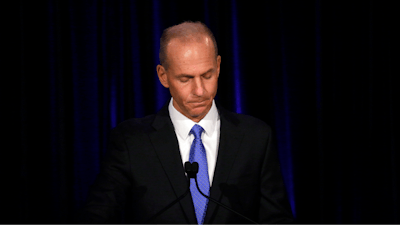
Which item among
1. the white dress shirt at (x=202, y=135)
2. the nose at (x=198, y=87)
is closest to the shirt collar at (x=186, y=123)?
the white dress shirt at (x=202, y=135)

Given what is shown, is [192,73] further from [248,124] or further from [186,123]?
[248,124]

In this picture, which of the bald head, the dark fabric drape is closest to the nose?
the bald head

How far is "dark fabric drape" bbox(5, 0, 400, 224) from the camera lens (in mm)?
2082

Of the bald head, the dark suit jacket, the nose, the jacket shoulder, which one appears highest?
the bald head

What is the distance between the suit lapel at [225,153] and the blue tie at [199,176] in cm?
3

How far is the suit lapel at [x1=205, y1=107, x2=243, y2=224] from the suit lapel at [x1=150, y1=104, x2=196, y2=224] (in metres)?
0.08

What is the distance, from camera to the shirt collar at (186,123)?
4.37 feet

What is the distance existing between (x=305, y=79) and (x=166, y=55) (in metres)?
1.22

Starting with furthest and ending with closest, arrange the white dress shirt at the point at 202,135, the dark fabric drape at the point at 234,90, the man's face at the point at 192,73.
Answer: the dark fabric drape at the point at 234,90 → the white dress shirt at the point at 202,135 → the man's face at the point at 192,73

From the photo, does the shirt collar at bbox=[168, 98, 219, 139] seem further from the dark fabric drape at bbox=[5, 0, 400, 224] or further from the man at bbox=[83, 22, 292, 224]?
the dark fabric drape at bbox=[5, 0, 400, 224]

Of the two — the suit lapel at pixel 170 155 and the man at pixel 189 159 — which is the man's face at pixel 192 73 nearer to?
the man at pixel 189 159

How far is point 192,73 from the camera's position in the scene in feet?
3.97

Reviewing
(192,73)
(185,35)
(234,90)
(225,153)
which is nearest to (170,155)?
(225,153)

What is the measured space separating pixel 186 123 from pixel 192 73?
22 cm
